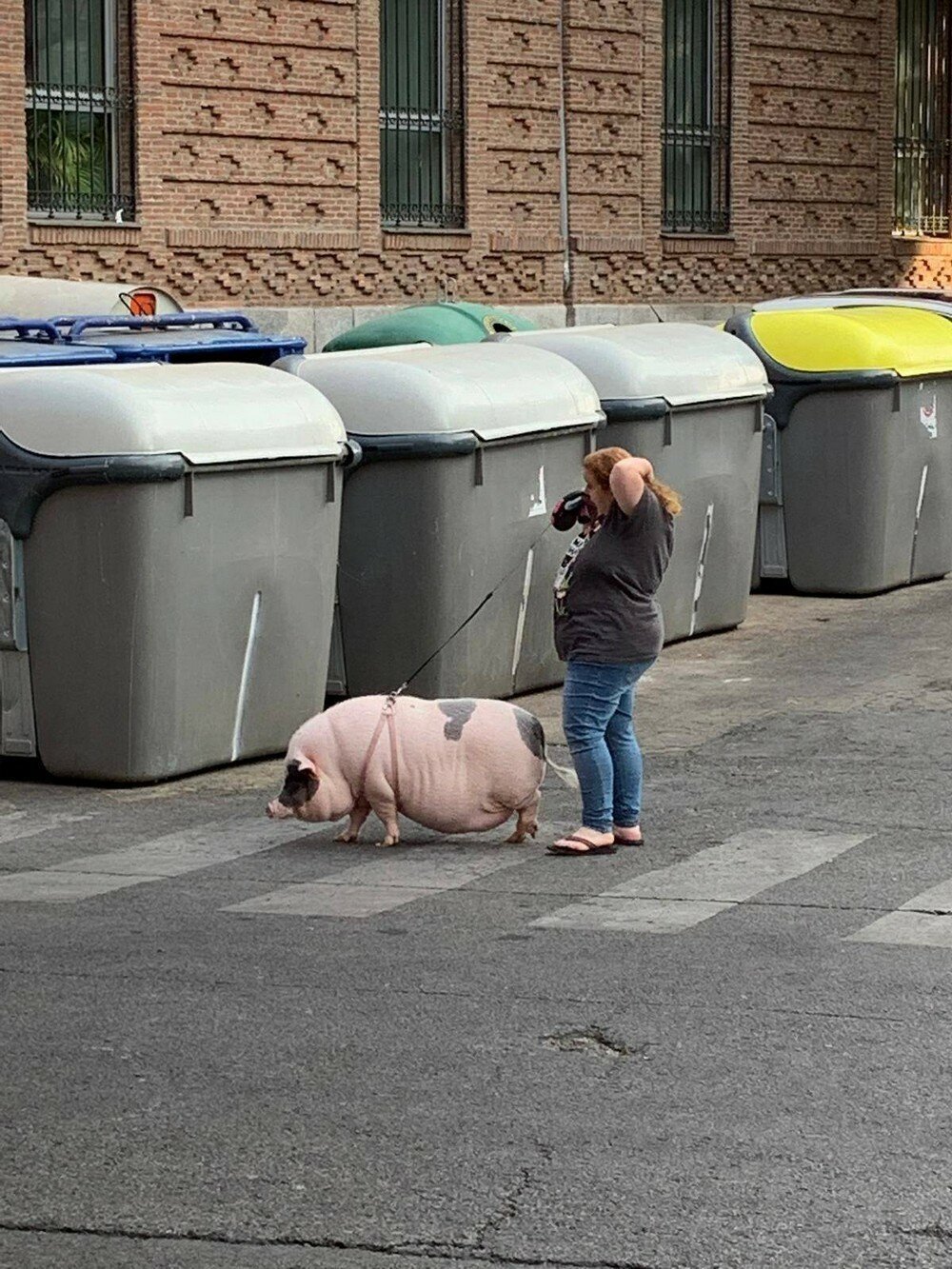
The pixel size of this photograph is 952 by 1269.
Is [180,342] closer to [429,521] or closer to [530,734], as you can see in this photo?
[429,521]

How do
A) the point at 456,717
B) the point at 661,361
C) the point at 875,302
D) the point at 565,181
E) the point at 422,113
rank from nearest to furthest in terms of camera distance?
the point at 456,717 < the point at 661,361 < the point at 875,302 < the point at 422,113 < the point at 565,181

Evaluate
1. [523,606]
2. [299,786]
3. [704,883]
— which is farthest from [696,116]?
[704,883]

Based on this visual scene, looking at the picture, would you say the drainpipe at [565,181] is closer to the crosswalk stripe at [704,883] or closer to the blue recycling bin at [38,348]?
the blue recycling bin at [38,348]

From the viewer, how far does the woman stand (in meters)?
8.91

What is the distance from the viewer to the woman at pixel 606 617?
351 inches

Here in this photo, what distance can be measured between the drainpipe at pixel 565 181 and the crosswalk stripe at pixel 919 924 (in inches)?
736

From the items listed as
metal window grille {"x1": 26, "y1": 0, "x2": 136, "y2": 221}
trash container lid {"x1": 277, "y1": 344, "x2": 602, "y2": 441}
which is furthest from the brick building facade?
trash container lid {"x1": 277, "y1": 344, "x2": 602, "y2": 441}

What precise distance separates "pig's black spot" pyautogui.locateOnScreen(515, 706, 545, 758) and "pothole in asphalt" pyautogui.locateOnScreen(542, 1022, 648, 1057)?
99.9 inches

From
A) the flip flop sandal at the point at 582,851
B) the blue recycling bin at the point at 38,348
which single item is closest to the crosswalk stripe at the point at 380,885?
the flip flop sandal at the point at 582,851

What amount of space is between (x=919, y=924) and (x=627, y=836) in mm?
1669

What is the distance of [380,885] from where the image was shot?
841 centimetres

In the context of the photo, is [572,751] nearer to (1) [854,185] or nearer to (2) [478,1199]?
(2) [478,1199]

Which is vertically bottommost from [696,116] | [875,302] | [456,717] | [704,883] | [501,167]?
[704,883]

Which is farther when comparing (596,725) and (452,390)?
(452,390)
